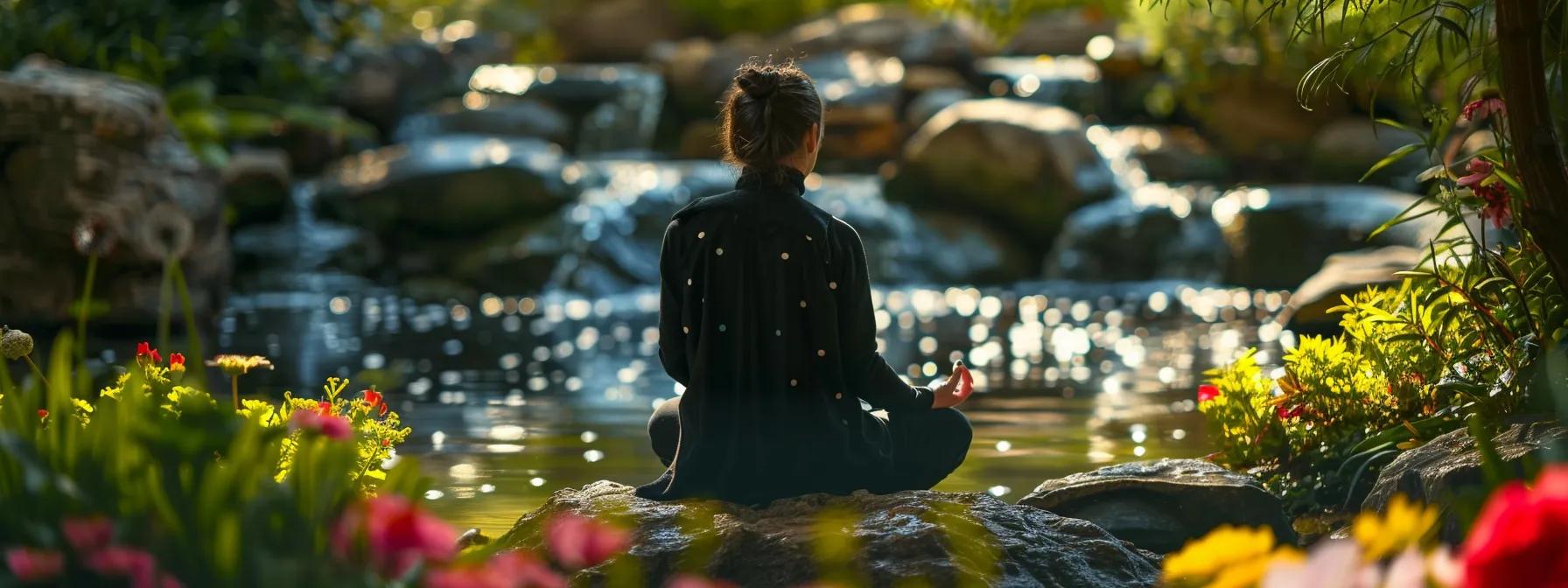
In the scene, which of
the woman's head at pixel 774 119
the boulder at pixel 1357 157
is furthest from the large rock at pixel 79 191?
the boulder at pixel 1357 157

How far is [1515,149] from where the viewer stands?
447 cm

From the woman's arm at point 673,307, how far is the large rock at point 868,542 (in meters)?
0.36

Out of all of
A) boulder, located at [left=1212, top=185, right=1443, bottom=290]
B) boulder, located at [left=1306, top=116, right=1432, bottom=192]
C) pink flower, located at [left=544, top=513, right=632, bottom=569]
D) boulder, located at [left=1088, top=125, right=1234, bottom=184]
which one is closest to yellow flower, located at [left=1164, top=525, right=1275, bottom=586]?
pink flower, located at [left=544, top=513, right=632, bottom=569]

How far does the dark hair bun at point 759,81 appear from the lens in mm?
4160

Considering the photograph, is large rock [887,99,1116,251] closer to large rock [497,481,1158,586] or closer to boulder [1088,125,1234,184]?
boulder [1088,125,1234,184]

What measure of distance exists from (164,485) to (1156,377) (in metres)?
7.77

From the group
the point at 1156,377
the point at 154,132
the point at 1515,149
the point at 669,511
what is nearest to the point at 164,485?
the point at 669,511

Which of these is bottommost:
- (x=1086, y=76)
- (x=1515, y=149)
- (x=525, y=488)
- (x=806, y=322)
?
(x=525, y=488)

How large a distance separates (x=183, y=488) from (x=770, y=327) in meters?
1.86

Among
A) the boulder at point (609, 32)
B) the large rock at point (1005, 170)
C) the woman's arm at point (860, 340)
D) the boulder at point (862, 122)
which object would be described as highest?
the boulder at point (609, 32)

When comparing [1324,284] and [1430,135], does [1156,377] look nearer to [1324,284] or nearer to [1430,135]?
[1324,284]

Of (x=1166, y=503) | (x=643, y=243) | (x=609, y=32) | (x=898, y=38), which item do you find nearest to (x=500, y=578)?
(x=1166, y=503)

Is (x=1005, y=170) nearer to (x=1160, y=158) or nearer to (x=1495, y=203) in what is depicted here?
(x=1160, y=158)

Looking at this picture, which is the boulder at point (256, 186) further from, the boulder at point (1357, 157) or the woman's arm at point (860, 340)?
the woman's arm at point (860, 340)
